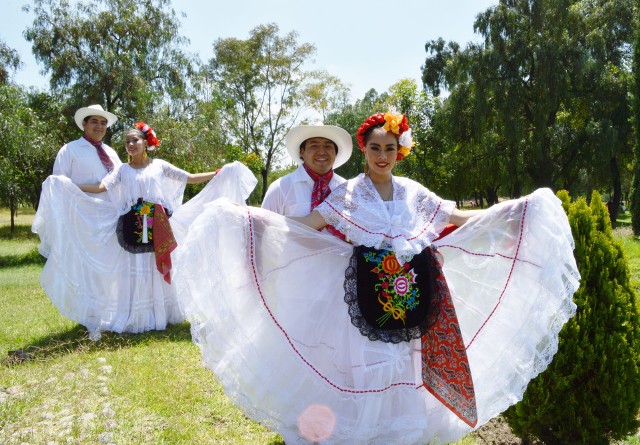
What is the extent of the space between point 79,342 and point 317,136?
3.90 metres

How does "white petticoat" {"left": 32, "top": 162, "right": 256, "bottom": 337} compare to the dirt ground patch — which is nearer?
the dirt ground patch

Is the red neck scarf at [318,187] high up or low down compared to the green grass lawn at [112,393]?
up

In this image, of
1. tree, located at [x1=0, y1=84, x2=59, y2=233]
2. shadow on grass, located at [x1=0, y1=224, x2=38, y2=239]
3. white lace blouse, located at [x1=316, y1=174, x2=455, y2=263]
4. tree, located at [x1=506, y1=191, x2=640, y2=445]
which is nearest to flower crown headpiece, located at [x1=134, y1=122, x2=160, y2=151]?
white lace blouse, located at [x1=316, y1=174, x2=455, y2=263]

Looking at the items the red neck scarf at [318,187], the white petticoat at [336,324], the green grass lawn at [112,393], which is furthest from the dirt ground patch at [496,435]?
the red neck scarf at [318,187]

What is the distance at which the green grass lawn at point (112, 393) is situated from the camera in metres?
3.67

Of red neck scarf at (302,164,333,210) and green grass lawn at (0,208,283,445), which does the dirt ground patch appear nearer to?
green grass lawn at (0,208,283,445)

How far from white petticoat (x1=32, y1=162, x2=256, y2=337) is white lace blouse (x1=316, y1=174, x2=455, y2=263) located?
3.73 m

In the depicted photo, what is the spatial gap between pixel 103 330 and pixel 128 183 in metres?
1.83

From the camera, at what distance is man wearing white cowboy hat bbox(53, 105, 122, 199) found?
22.2 feet

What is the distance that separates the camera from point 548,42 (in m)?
22.0

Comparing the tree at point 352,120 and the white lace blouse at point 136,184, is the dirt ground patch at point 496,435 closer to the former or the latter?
the white lace blouse at point 136,184

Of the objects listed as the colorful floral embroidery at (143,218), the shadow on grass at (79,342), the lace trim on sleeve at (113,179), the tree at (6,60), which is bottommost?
the shadow on grass at (79,342)

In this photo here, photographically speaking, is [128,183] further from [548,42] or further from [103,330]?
[548,42]

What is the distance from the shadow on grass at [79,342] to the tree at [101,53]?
1195 cm
